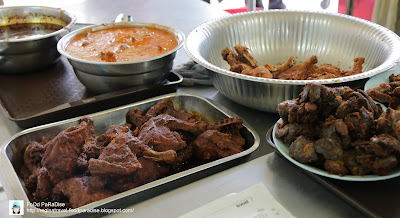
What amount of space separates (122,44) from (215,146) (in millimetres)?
783

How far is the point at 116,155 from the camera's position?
1109 millimetres

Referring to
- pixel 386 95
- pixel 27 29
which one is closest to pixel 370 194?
pixel 386 95

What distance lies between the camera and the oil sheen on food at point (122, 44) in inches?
63.8

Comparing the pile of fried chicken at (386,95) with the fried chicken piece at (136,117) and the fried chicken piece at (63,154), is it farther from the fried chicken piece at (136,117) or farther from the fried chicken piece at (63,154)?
the fried chicken piece at (63,154)

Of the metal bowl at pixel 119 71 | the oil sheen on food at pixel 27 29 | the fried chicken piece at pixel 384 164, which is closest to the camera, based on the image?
the fried chicken piece at pixel 384 164

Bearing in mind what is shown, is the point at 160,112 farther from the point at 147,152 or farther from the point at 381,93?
the point at 381,93

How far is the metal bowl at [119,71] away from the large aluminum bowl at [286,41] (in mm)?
157

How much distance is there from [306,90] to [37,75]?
1.48m

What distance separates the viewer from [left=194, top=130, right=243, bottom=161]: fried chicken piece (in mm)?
1221

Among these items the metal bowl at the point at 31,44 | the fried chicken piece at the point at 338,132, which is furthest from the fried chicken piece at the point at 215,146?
the metal bowl at the point at 31,44

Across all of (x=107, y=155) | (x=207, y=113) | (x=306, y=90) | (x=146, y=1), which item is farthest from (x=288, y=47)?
(x=146, y=1)

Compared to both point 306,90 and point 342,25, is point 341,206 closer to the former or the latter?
point 306,90

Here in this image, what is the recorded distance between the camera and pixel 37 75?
1930mm

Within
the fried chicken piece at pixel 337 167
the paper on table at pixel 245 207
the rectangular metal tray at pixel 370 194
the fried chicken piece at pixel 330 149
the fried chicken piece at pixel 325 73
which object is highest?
the fried chicken piece at pixel 330 149
